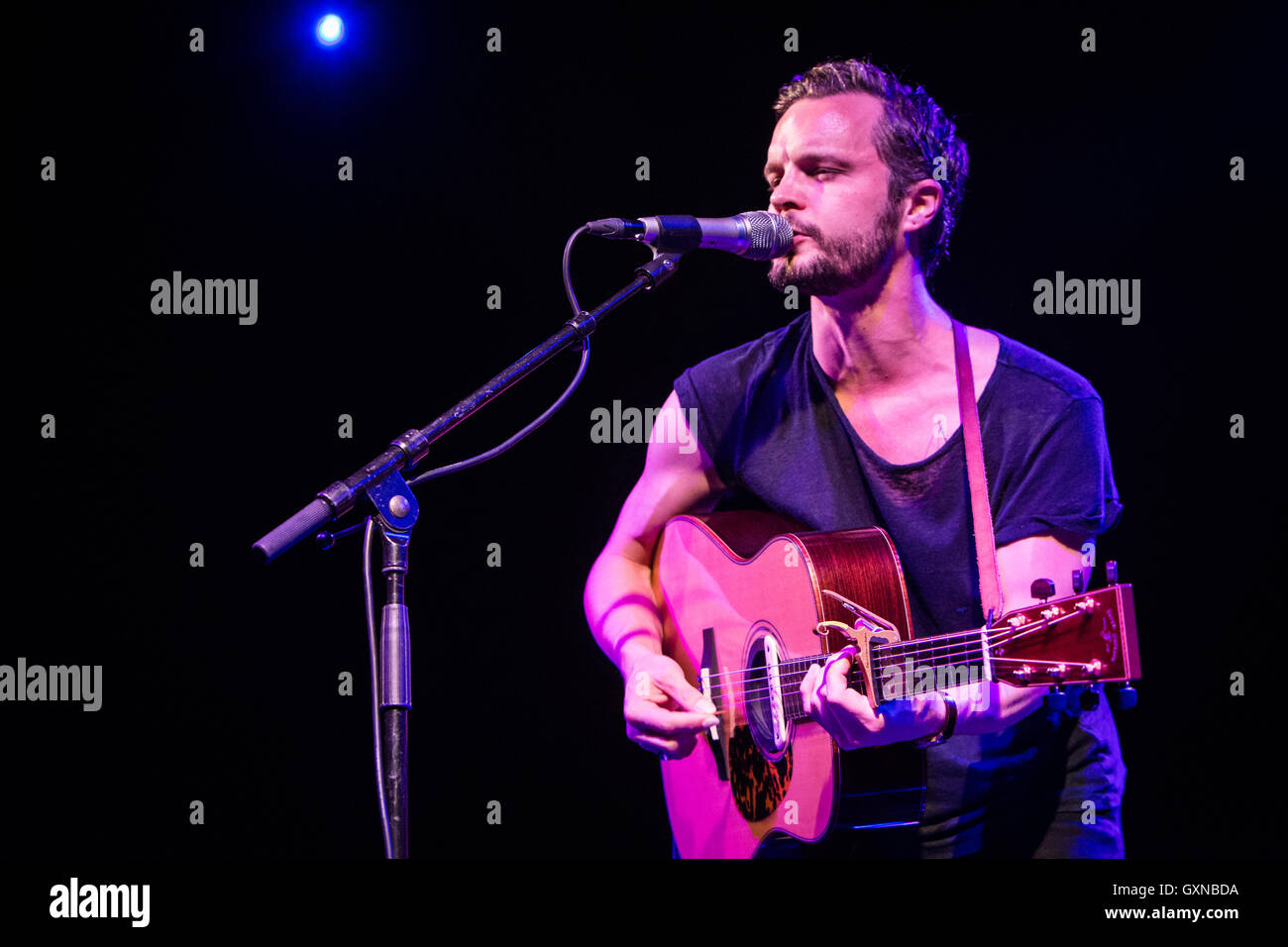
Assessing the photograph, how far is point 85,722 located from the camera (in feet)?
10.0

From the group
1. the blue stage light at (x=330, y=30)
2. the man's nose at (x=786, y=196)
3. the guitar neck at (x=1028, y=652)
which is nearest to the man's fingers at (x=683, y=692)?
the guitar neck at (x=1028, y=652)

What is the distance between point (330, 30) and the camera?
317 centimetres

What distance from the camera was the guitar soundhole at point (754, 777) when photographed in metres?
2.52

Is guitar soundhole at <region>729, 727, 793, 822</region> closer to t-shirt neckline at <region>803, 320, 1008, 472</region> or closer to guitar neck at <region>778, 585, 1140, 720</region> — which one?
guitar neck at <region>778, 585, 1140, 720</region>

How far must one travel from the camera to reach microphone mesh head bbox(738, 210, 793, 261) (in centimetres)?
249

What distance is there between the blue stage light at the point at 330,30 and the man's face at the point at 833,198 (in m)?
1.23

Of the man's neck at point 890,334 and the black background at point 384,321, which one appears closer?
the man's neck at point 890,334

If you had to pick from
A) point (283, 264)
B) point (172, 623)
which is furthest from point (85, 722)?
point (283, 264)

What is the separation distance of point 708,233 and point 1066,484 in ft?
2.89

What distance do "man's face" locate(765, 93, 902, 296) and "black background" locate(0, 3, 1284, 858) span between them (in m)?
0.26
